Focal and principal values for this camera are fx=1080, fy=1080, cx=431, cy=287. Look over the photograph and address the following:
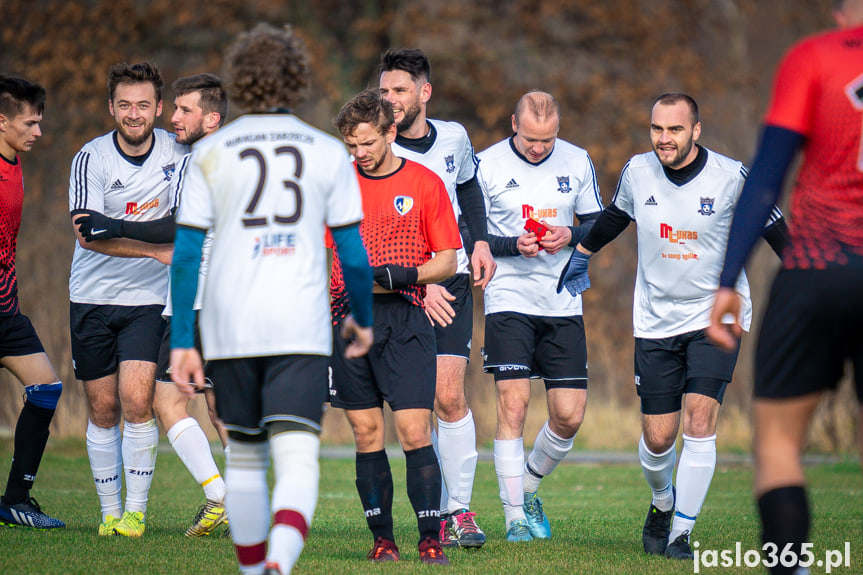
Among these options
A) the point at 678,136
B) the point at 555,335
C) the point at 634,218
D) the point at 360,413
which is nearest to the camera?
the point at 360,413

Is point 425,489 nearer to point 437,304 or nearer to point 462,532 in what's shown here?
point 462,532

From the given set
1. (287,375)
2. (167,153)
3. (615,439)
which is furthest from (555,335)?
(615,439)

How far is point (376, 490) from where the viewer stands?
5645mm

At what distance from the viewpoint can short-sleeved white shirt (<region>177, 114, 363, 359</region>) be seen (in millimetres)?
4129

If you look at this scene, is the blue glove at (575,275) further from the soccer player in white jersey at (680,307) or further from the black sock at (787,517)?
the black sock at (787,517)

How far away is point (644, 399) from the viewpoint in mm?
6367

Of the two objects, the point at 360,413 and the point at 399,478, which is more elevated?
the point at 360,413

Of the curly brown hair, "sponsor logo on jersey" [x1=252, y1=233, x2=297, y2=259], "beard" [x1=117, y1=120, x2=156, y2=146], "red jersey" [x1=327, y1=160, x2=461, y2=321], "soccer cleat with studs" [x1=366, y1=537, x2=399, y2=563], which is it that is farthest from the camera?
"beard" [x1=117, y1=120, x2=156, y2=146]

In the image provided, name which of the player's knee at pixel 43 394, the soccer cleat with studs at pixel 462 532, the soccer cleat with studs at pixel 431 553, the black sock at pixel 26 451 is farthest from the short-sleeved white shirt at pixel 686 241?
the black sock at pixel 26 451

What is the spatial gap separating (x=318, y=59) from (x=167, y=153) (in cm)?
1227

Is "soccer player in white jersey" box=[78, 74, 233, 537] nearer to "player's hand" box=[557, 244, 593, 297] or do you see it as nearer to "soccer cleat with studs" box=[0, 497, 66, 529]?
"soccer cleat with studs" box=[0, 497, 66, 529]

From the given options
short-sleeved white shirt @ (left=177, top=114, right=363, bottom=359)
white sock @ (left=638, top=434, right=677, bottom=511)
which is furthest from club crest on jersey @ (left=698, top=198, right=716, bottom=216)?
short-sleeved white shirt @ (left=177, top=114, right=363, bottom=359)

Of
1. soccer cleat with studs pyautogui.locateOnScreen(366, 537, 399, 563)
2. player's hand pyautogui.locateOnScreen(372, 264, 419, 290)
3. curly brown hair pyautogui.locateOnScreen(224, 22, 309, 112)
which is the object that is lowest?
soccer cleat with studs pyautogui.locateOnScreen(366, 537, 399, 563)

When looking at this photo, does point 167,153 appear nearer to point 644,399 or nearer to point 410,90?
point 410,90
